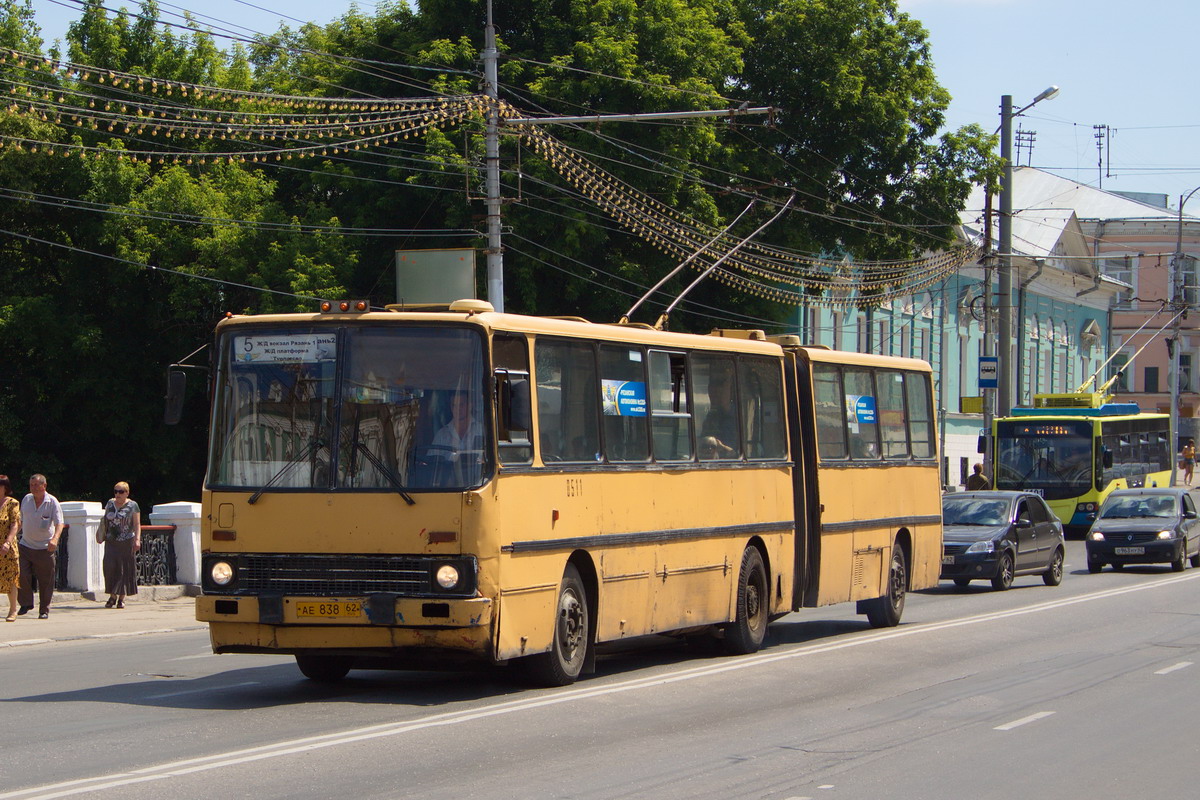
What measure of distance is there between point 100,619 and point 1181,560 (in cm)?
1884

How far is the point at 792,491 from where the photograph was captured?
53.7 ft

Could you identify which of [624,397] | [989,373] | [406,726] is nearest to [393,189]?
[989,373]

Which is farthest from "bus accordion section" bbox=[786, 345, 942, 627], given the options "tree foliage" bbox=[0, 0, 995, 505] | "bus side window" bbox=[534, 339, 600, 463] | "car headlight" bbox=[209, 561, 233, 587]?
"tree foliage" bbox=[0, 0, 995, 505]

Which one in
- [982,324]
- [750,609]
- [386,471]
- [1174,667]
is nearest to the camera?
[386,471]

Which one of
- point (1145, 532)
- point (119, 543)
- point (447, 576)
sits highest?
point (447, 576)

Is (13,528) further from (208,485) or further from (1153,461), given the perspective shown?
(1153,461)

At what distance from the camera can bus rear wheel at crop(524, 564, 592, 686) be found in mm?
12117

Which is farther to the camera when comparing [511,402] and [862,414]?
[862,414]

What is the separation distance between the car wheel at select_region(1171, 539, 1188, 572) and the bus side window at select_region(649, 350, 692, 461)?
56.7ft

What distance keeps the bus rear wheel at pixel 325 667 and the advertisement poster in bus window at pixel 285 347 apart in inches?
94.0

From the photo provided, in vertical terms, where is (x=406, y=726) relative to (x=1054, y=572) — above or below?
above

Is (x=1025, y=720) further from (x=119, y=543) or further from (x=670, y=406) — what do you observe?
(x=119, y=543)

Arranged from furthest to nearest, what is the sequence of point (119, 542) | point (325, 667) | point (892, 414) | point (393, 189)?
point (393, 189), point (119, 542), point (892, 414), point (325, 667)

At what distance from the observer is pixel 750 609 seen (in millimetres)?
15391
